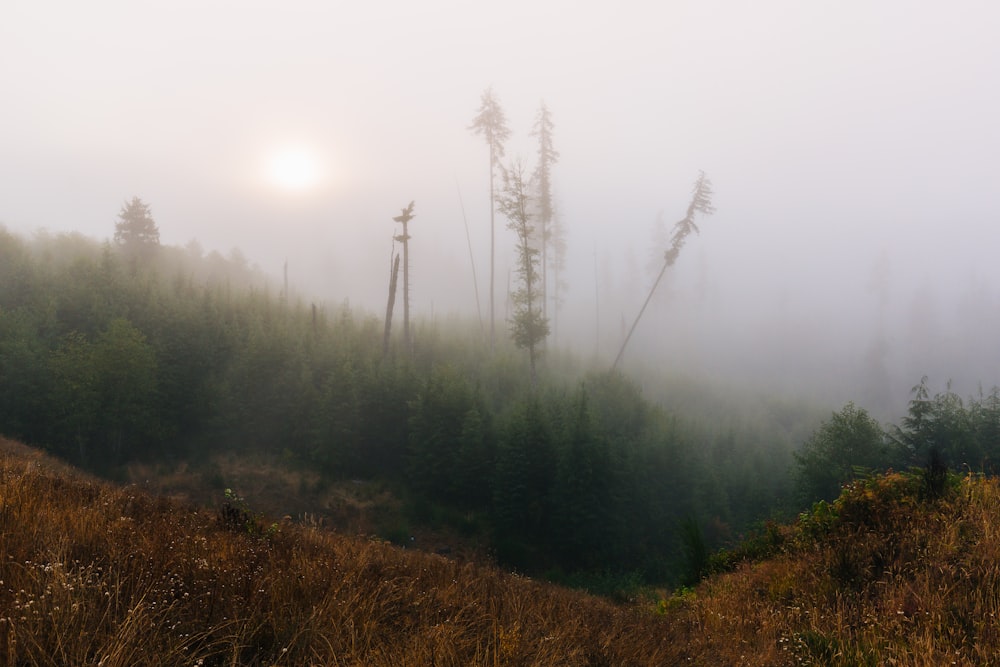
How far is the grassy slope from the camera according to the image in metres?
2.58

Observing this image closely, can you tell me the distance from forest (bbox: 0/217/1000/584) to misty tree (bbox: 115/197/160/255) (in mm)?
6518

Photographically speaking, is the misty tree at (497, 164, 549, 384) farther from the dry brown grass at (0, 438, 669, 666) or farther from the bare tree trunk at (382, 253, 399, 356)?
the dry brown grass at (0, 438, 669, 666)

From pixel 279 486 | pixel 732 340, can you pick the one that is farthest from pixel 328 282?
pixel 732 340

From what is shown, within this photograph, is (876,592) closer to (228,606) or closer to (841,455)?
(228,606)

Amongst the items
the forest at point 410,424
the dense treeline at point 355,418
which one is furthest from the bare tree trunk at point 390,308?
the dense treeline at point 355,418

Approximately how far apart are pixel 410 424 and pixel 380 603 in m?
24.3

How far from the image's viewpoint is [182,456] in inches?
1076

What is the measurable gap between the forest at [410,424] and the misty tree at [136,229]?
6.52 metres

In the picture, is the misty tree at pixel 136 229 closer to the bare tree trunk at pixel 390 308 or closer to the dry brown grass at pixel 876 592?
the bare tree trunk at pixel 390 308

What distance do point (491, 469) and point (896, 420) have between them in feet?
185

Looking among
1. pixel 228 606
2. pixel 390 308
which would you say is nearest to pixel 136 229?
pixel 390 308

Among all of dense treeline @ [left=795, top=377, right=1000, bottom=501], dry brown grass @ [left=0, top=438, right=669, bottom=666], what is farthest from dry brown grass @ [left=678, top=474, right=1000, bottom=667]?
dense treeline @ [left=795, top=377, right=1000, bottom=501]

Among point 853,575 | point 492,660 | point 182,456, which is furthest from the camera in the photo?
point 182,456

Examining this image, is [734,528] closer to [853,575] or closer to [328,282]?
[853,575]
